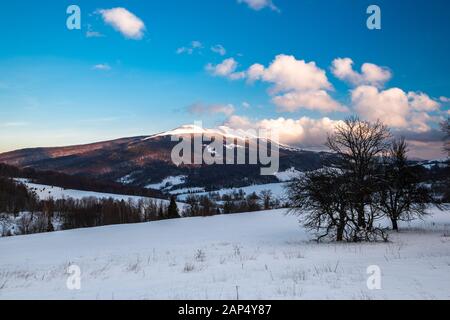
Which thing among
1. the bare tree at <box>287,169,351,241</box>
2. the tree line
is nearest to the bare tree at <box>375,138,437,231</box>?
the tree line

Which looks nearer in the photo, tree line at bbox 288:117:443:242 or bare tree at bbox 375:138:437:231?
tree line at bbox 288:117:443:242

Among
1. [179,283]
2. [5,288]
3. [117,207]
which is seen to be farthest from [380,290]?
[117,207]

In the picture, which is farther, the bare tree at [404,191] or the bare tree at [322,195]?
the bare tree at [404,191]

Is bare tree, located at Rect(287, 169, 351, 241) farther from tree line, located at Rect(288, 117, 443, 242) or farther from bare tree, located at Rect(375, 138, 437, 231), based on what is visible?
bare tree, located at Rect(375, 138, 437, 231)

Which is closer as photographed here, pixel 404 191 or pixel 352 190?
pixel 352 190

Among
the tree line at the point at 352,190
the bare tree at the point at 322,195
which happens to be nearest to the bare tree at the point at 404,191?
the tree line at the point at 352,190

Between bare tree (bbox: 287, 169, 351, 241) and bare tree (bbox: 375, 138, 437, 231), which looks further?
bare tree (bbox: 375, 138, 437, 231)

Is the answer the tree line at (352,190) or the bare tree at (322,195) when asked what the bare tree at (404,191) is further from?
the bare tree at (322,195)

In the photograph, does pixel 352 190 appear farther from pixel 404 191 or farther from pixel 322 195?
pixel 404 191

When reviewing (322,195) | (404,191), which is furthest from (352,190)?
(404,191)
